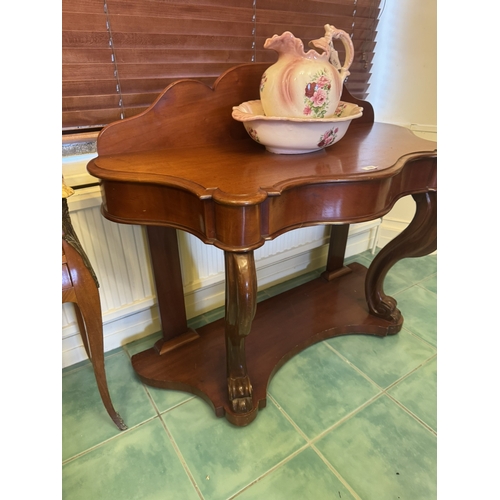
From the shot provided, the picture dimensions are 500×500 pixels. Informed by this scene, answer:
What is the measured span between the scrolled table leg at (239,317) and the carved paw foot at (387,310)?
26.2 inches

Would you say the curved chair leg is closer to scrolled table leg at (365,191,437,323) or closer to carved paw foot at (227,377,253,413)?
carved paw foot at (227,377,253,413)

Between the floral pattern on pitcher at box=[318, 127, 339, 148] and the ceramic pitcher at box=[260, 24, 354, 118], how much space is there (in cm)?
4

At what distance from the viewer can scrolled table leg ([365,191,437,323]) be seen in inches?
44.3

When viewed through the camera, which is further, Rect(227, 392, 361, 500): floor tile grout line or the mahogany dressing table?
Rect(227, 392, 361, 500): floor tile grout line

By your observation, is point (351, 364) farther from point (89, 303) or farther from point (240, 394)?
point (89, 303)

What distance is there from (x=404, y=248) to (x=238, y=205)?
2.71ft

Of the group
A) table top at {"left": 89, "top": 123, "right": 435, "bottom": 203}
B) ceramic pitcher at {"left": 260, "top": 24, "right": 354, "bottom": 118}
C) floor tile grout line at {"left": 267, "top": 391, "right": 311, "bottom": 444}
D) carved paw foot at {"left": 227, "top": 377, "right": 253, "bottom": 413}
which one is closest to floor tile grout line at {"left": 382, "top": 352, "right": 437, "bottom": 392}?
floor tile grout line at {"left": 267, "top": 391, "right": 311, "bottom": 444}

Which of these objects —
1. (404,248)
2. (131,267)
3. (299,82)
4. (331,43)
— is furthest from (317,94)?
(131,267)

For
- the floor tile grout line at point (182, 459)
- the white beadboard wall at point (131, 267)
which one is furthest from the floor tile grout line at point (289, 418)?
the white beadboard wall at point (131, 267)

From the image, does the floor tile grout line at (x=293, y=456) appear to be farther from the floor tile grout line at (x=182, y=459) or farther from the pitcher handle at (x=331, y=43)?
the pitcher handle at (x=331, y=43)

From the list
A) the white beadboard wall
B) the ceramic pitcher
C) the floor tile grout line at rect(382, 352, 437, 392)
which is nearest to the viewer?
the ceramic pitcher
